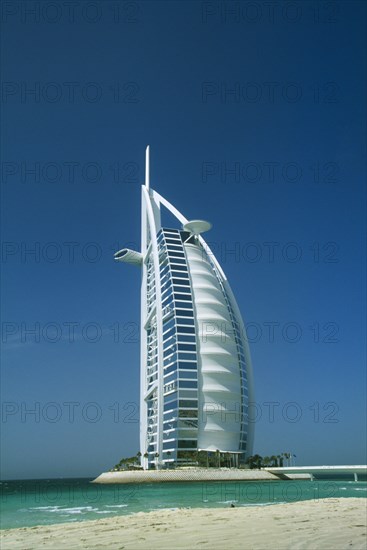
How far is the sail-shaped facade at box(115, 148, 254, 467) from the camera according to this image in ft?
319

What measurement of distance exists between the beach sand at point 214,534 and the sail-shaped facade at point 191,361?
74.8m

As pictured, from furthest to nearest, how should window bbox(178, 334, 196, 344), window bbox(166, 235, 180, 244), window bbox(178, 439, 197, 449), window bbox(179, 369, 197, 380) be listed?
window bbox(166, 235, 180, 244), window bbox(178, 334, 196, 344), window bbox(179, 369, 197, 380), window bbox(178, 439, 197, 449)

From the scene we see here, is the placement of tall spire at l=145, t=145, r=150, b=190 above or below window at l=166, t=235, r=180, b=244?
above

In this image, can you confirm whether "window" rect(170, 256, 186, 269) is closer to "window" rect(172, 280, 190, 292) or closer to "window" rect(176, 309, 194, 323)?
"window" rect(172, 280, 190, 292)

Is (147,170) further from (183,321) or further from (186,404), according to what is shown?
(186,404)

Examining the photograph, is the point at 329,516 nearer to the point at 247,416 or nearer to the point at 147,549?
the point at 147,549

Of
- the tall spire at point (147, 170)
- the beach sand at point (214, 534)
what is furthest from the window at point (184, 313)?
the beach sand at point (214, 534)

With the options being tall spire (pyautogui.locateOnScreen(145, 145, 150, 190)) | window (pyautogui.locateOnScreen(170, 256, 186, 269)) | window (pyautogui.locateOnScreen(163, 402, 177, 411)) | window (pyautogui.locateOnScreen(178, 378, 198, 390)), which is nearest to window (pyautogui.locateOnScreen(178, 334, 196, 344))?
window (pyautogui.locateOnScreen(178, 378, 198, 390))

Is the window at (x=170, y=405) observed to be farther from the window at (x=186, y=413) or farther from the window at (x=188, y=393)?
the window at (x=188, y=393)

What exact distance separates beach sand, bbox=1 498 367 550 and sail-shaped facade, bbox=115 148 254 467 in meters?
74.8

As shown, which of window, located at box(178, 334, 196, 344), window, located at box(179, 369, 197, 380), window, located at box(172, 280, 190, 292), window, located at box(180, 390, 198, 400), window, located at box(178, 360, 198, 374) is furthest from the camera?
window, located at box(172, 280, 190, 292)

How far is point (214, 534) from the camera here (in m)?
15.0

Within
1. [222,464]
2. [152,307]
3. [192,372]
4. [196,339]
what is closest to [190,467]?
[222,464]

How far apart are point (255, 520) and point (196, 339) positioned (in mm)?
83934
